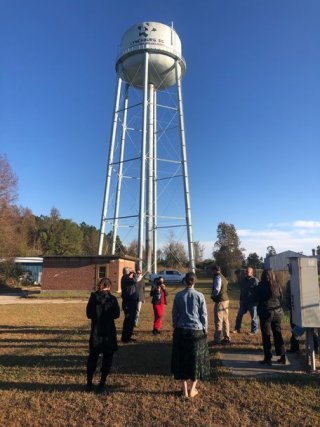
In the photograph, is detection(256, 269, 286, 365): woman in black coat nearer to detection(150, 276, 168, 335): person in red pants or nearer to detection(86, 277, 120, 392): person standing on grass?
detection(86, 277, 120, 392): person standing on grass

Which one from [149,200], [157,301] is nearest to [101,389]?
[157,301]

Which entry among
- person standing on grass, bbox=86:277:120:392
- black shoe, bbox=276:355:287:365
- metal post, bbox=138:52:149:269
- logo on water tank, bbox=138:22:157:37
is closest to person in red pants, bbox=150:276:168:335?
black shoe, bbox=276:355:287:365

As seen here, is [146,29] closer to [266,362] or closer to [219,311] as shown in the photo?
[219,311]

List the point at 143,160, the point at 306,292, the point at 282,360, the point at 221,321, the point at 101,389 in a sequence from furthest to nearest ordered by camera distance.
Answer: the point at 143,160, the point at 221,321, the point at 282,360, the point at 306,292, the point at 101,389

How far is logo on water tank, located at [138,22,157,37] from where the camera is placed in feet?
98.8

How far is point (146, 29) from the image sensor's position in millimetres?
30328

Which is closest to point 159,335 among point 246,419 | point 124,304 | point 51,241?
point 124,304

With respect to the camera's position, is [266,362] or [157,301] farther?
[157,301]

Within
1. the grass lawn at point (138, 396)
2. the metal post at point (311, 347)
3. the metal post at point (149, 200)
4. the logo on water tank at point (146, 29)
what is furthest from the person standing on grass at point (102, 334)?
the logo on water tank at point (146, 29)

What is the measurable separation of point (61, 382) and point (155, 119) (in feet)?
92.9

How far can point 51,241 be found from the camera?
63.1 meters

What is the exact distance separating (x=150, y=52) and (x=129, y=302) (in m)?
24.7

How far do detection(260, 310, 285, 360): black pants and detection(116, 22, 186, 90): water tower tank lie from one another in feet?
86.9

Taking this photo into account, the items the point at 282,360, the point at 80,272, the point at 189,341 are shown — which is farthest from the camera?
the point at 80,272
